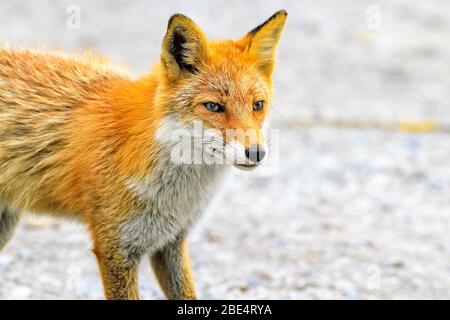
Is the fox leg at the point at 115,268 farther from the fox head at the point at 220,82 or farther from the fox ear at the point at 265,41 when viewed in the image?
the fox ear at the point at 265,41

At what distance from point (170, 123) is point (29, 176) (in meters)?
1.11

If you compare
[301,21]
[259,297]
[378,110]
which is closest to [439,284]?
[259,297]

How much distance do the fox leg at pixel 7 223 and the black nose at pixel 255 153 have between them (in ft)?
6.51

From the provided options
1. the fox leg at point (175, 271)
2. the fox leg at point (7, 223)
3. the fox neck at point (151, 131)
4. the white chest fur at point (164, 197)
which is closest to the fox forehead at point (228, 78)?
the fox neck at point (151, 131)

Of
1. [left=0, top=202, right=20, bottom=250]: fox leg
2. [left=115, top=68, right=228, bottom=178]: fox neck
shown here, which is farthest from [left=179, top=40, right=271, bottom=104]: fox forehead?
[left=0, top=202, right=20, bottom=250]: fox leg

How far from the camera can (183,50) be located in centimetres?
418

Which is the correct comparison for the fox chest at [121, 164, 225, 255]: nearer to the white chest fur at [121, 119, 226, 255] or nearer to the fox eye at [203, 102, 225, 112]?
the white chest fur at [121, 119, 226, 255]

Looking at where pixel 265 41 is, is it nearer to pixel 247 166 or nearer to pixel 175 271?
pixel 247 166

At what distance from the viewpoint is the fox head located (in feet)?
12.9

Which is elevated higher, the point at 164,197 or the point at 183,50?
the point at 183,50

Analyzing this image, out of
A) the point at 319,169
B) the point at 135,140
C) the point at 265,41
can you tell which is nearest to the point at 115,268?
the point at 135,140

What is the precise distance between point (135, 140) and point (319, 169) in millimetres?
4675

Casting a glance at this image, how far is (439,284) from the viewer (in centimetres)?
578

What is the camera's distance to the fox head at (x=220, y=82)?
3.92m
